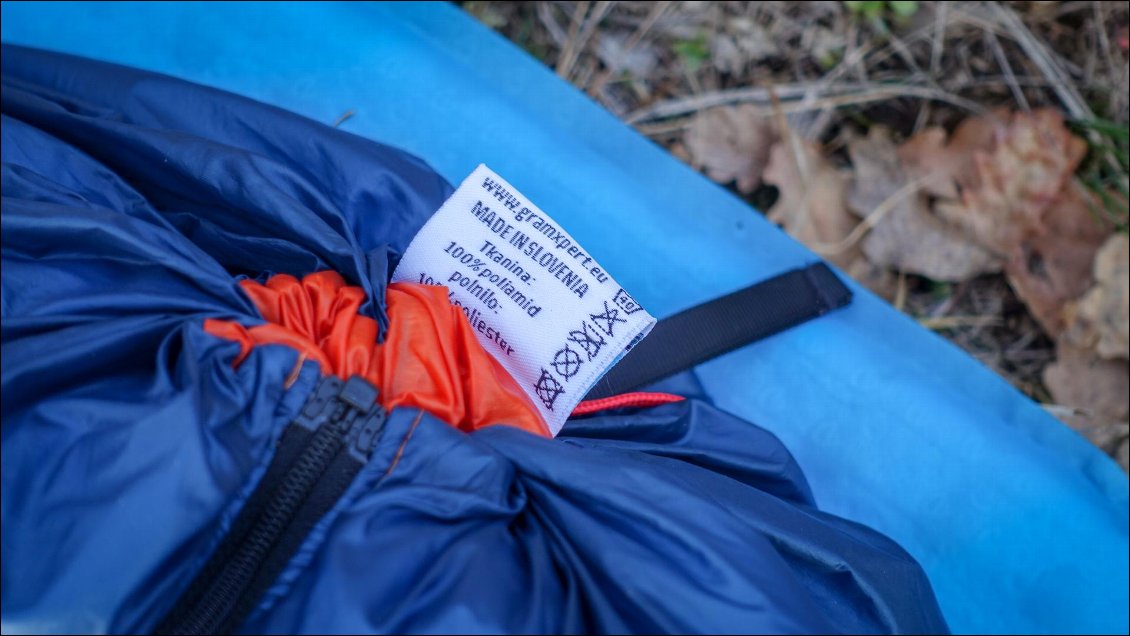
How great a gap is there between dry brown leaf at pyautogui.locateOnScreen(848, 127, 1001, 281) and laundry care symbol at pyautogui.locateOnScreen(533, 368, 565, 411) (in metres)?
0.71

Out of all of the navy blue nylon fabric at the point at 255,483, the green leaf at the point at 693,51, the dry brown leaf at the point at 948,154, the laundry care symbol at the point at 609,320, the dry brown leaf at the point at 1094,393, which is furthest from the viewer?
the green leaf at the point at 693,51

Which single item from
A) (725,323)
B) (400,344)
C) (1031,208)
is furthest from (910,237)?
(400,344)

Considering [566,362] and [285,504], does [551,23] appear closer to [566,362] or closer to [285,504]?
[566,362]

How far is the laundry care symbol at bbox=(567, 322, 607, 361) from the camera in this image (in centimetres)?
74

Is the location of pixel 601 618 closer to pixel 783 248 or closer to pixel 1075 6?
pixel 783 248

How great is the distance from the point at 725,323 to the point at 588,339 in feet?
1.02

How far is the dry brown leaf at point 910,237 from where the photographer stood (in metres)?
1.27

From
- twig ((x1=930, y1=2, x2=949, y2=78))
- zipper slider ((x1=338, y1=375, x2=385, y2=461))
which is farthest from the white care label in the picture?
twig ((x1=930, y1=2, x2=949, y2=78))

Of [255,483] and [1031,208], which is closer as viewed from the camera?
[255,483]

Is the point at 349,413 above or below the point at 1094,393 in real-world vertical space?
below

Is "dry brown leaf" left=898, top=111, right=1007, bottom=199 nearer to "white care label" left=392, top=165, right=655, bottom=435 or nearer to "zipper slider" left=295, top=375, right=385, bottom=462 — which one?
"white care label" left=392, top=165, right=655, bottom=435

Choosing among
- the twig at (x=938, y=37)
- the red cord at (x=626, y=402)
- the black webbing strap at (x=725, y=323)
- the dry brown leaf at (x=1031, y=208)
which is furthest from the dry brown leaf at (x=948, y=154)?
the red cord at (x=626, y=402)

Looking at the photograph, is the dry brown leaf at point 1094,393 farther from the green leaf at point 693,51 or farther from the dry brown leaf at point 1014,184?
the green leaf at point 693,51

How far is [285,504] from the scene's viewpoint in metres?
0.63
